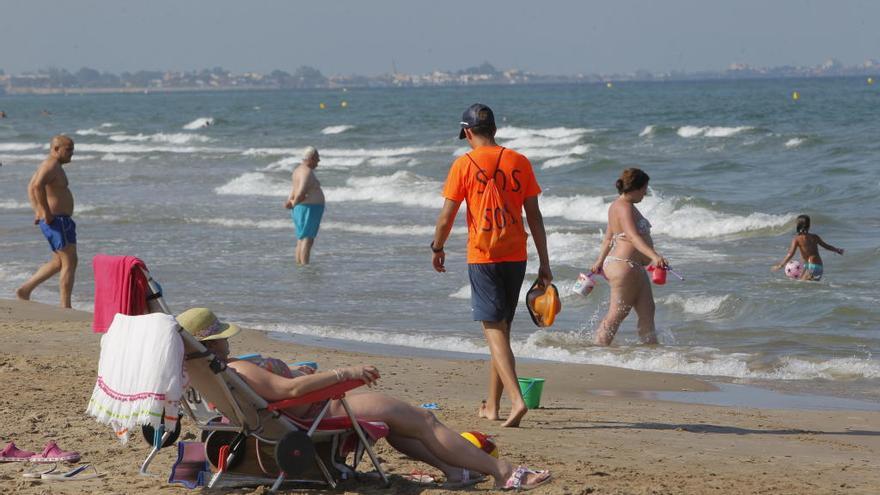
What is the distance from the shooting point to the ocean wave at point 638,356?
870 centimetres

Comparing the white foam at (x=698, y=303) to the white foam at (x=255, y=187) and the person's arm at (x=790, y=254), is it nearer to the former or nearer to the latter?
the person's arm at (x=790, y=254)

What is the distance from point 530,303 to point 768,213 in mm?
14288

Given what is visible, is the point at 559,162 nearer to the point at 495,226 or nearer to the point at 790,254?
the point at 790,254

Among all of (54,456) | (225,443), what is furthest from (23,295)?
(225,443)

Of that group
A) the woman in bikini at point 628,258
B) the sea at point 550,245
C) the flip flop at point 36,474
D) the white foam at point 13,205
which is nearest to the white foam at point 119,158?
the sea at point 550,245

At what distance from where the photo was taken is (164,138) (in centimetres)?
5550

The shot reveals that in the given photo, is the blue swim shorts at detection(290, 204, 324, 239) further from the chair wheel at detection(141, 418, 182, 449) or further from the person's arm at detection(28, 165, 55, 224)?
the chair wheel at detection(141, 418, 182, 449)

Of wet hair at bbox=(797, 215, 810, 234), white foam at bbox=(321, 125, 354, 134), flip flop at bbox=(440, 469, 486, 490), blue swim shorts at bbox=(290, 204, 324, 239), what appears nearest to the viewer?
flip flop at bbox=(440, 469, 486, 490)

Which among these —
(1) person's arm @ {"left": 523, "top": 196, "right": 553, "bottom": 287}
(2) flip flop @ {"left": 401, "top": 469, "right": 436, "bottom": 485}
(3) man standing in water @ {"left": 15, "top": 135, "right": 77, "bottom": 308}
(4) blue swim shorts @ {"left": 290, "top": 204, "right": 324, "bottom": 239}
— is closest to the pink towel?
(2) flip flop @ {"left": 401, "top": 469, "right": 436, "bottom": 485}

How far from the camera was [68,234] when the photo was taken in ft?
34.4

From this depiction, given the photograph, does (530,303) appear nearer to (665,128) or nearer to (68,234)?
(68,234)

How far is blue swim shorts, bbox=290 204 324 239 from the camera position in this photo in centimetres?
1372

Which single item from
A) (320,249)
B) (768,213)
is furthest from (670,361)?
(768,213)

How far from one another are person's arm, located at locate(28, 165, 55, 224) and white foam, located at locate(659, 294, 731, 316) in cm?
537
